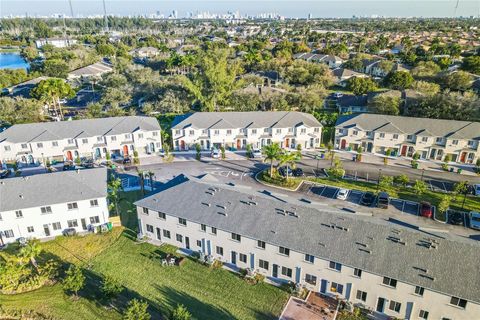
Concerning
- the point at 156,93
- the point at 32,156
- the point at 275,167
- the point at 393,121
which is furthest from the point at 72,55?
the point at 393,121

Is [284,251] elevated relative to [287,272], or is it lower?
elevated

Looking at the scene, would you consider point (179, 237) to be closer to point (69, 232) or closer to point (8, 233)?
point (69, 232)

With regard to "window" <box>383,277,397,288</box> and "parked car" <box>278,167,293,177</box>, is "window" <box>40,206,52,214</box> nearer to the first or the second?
"parked car" <box>278,167,293,177</box>

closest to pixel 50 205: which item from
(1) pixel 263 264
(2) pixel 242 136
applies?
(1) pixel 263 264

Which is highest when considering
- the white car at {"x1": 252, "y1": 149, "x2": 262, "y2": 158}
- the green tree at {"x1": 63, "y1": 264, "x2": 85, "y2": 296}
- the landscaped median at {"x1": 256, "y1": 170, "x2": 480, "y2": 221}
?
the green tree at {"x1": 63, "y1": 264, "x2": 85, "y2": 296}

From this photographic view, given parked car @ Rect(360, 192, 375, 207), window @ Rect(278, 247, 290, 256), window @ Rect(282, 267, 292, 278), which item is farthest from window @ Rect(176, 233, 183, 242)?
parked car @ Rect(360, 192, 375, 207)

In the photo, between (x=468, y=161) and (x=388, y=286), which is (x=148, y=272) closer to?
(x=388, y=286)
